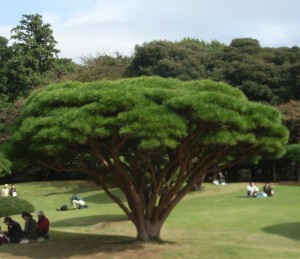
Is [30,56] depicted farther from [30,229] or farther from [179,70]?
[30,229]

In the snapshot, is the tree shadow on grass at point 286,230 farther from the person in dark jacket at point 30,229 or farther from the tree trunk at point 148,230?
the person in dark jacket at point 30,229

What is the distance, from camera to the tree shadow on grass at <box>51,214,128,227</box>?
25125 mm

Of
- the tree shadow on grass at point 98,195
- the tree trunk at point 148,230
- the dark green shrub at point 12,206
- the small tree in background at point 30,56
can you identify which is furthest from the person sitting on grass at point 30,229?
the small tree in background at point 30,56

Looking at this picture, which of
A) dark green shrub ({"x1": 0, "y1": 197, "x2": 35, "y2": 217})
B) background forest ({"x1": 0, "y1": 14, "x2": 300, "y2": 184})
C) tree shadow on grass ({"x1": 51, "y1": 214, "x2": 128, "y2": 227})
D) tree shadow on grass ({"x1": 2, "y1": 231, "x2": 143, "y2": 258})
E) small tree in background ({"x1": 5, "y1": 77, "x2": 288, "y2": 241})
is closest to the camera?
small tree in background ({"x1": 5, "y1": 77, "x2": 288, "y2": 241})

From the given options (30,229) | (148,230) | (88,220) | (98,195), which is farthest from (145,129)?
(98,195)

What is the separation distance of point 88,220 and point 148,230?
29.4ft

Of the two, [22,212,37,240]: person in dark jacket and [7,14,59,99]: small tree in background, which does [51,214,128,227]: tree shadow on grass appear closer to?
[22,212,37,240]: person in dark jacket

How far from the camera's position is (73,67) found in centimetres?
5775

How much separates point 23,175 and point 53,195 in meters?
13.9

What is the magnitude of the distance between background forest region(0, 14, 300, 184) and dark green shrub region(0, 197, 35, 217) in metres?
11.5

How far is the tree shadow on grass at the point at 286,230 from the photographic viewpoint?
19.0 m

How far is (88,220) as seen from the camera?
26031 millimetres

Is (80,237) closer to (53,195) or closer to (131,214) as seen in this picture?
(131,214)

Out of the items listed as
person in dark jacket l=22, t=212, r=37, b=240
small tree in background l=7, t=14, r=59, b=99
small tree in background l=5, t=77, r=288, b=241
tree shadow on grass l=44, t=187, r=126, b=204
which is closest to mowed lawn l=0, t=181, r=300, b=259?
tree shadow on grass l=44, t=187, r=126, b=204
